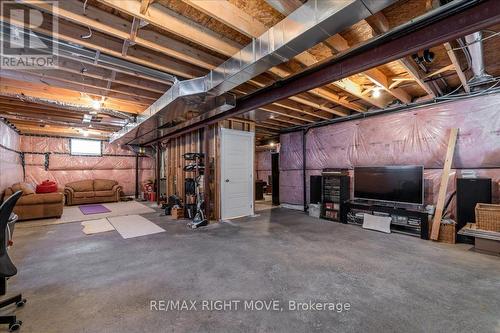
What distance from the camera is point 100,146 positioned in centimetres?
912

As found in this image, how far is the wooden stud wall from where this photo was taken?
17.5 feet

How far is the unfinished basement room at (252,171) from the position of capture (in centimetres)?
181

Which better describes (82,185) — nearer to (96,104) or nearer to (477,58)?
(96,104)

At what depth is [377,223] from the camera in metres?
4.35

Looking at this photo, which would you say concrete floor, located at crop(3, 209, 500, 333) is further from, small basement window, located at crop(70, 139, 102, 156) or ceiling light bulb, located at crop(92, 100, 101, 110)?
small basement window, located at crop(70, 139, 102, 156)

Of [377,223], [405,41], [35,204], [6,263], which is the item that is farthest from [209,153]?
[35,204]

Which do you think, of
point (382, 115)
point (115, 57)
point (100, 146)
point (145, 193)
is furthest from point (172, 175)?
point (382, 115)

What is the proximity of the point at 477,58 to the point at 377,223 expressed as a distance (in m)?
3.07

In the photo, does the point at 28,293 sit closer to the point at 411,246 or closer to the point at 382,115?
the point at 411,246

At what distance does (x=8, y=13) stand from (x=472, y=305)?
496 cm

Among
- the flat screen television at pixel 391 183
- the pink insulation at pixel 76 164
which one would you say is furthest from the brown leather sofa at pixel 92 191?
the flat screen television at pixel 391 183

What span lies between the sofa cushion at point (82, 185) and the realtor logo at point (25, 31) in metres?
6.95

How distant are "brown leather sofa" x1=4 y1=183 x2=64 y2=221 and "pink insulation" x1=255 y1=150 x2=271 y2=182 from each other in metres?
8.90

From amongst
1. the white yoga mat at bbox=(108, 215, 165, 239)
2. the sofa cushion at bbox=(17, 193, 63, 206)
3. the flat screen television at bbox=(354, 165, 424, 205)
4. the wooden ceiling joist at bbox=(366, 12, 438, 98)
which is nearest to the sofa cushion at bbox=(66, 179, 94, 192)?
the sofa cushion at bbox=(17, 193, 63, 206)
